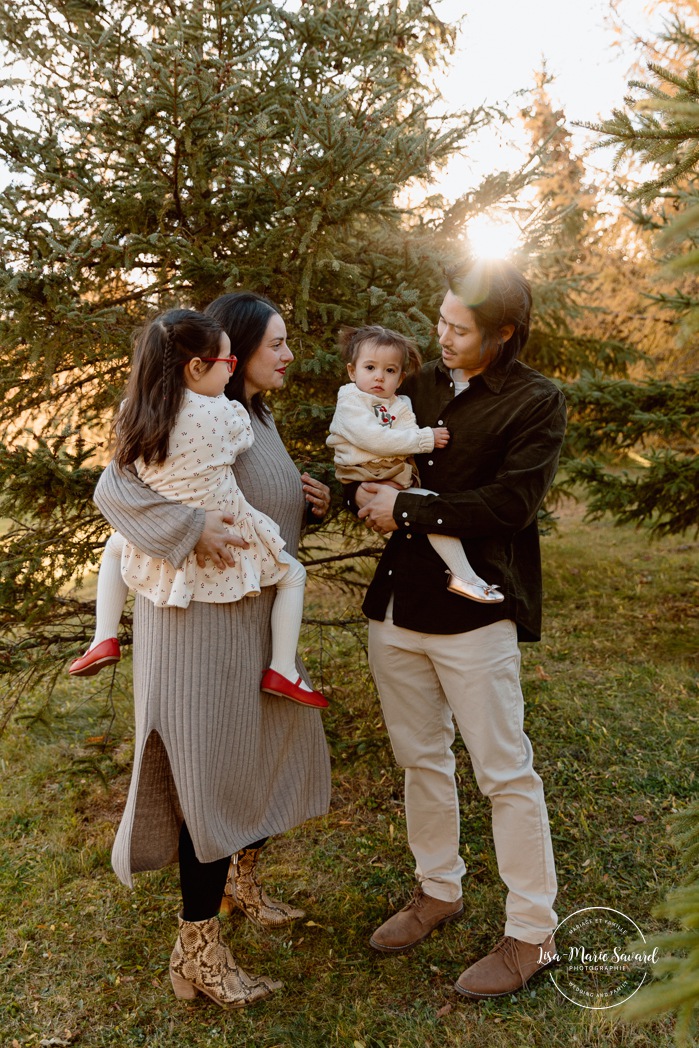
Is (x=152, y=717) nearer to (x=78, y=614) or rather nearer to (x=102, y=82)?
(x=78, y=614)

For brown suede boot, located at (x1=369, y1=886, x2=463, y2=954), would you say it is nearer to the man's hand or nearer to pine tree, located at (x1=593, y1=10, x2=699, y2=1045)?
pine tree, located at (x1=593, y1=10, x2=699, y2=1045)

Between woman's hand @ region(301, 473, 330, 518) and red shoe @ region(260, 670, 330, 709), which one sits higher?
woman's hand @ region(301, 473, 330, 518)

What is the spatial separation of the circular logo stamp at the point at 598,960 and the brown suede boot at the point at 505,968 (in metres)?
0.09

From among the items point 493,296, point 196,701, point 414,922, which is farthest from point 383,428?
point 414,922

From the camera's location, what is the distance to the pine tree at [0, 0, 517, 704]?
3240 millimetres

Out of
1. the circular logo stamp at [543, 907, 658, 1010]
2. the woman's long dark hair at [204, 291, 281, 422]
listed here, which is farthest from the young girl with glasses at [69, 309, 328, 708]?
the circular logo stamp at [543, 907, 658, 1010]

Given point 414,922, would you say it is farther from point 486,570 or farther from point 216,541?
point 216,541

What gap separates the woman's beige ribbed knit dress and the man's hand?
264mm

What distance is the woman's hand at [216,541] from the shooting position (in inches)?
93.3

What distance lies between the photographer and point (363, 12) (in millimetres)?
3654

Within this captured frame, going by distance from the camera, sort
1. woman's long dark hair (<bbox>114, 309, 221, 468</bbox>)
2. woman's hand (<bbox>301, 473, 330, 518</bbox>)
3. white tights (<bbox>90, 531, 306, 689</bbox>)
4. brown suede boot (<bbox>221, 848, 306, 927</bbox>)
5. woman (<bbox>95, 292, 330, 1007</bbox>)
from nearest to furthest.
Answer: woman's long dark hair (<bbox>114, 309, 221, 468</bbox>) → woman (<bbox>95, 292, 330, 1007</bbox>) → white tights (<bbox>90, 531, 306, 689</bbox>) → woman's hand (<bbox>301, 473, 330, 518</bbox>) → brown suede boot (<bbox>221, 848, 306, 927</bbox>)

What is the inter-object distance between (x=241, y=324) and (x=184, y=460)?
591mm

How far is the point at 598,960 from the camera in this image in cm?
283

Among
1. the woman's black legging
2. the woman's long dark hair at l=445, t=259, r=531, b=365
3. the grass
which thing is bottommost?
the grass
